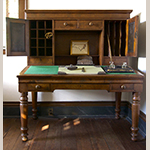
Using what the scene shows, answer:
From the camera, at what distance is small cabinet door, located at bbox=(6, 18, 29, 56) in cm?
306

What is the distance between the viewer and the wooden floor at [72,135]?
267 cm

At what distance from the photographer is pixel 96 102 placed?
3732 millimetres

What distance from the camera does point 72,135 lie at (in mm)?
2984

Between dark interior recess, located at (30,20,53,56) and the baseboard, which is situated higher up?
dark interior recess, located at (30,20,53,56)

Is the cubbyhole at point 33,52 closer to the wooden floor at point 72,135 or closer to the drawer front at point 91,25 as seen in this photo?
the drawer front at point 91,25

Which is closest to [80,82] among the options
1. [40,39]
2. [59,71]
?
[59,71]

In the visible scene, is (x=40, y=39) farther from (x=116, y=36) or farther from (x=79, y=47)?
(x=116, y=36)

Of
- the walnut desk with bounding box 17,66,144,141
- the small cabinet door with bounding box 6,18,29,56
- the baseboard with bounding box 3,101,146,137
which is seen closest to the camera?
the walnut desk with bounding box 17,66,144,141

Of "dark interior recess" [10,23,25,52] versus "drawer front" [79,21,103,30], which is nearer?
"dark interior recess" [10,23,25,52]

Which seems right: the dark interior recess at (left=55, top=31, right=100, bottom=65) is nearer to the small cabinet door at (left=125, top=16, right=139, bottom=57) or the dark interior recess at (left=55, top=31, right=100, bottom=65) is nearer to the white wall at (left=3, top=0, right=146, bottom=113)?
the white wall at (left=3, top=0, right=146, bottom=113)

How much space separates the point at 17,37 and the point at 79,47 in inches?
40.1

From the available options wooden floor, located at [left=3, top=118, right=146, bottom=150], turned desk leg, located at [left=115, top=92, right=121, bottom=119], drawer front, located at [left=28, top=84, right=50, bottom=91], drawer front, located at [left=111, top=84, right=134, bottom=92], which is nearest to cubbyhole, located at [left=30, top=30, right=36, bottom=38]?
drawer front, located at [left=28, top=84, right=50, bottom=91]

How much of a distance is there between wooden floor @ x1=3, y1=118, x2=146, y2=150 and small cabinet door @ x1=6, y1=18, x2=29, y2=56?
121cm

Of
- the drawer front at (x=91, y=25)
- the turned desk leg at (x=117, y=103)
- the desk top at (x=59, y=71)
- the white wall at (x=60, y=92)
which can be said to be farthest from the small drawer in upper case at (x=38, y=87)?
the turned desk leg at (x=117, y=103)
